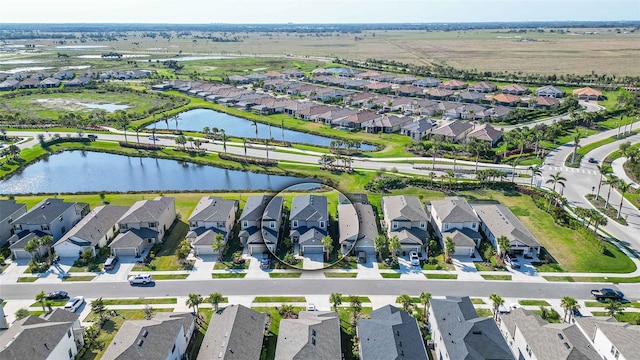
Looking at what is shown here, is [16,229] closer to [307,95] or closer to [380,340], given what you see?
[380,340]

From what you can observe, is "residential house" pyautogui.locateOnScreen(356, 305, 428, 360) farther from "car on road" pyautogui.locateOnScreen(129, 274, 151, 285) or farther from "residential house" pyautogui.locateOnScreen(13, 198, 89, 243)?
"residential house" pyautogui.locateOnScreen(13, 198, 89, 243)

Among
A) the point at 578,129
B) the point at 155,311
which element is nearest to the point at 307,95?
the point at 578,129

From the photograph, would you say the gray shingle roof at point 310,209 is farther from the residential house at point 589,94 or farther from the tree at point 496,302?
the residential house at point 589,94

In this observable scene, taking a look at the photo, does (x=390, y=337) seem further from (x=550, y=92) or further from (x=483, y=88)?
(x=483, y=88)

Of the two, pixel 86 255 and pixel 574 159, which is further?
pixel 574 159

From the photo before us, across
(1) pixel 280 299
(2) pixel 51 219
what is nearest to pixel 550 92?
(1) pixel 280 299

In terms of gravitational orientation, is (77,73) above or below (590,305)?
above
